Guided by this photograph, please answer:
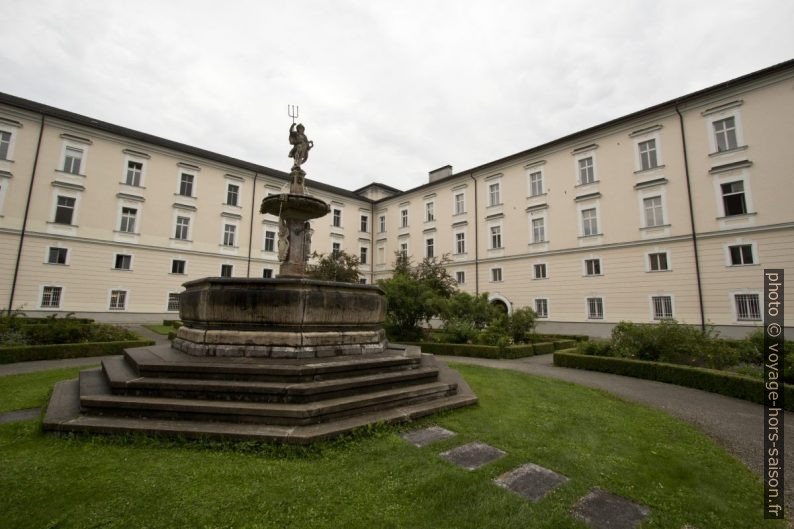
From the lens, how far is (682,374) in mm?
9617

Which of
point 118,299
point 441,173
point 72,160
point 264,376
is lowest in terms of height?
point 264,376

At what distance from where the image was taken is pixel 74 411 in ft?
15.8

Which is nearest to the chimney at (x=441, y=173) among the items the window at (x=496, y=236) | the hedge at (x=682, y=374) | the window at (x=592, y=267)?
the window at (x=496, y=236)

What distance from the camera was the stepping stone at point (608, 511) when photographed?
299 centimetres

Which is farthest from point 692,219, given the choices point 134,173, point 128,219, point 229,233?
point 134,173

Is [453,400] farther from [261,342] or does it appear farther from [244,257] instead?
[244,257]

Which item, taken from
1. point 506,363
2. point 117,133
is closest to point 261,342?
point 506,363

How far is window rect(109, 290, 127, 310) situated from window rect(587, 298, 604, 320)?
32296 millimetres

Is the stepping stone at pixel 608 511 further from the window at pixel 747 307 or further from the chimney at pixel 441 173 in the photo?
the chimney at pixel 441 173

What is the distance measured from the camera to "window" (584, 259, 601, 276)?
23.7 metres

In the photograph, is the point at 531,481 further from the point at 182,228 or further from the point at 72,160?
the point at 72,160

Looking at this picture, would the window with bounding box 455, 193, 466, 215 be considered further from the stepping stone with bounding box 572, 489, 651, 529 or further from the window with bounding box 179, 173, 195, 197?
the stepping stone with bounding box 572, 489, 651, 529

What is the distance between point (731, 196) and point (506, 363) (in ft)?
56.0

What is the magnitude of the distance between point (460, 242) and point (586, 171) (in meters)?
11.6
